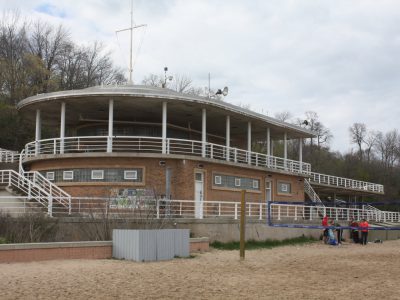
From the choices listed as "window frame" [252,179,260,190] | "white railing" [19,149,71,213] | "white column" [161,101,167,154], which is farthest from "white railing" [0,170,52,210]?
"window frame" [252,179,260,190]

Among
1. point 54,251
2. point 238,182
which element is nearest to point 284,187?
point 238,182

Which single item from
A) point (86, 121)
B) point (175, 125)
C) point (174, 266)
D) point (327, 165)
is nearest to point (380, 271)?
point (174, 266)

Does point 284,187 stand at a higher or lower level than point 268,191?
higher

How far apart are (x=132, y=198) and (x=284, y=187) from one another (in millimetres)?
16001

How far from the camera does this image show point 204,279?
48.4 ft

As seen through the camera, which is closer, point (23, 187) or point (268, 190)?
point (23, 187)

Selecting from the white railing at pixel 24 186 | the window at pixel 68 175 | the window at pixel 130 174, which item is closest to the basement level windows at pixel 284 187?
the window at pixel 130 174

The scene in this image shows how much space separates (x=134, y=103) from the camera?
3098 cm

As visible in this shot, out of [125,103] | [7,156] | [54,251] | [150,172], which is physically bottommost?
[54,251]

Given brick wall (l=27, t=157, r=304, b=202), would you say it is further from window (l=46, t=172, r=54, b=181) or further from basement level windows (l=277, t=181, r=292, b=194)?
basement level windows (l=277, t=181, r=292, b=194)

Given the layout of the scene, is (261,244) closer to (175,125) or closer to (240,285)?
(175,125)

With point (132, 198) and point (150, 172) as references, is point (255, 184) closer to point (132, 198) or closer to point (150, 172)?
point (150, 172)

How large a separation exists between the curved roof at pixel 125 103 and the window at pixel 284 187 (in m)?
4.57

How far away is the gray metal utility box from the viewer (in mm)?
18859
